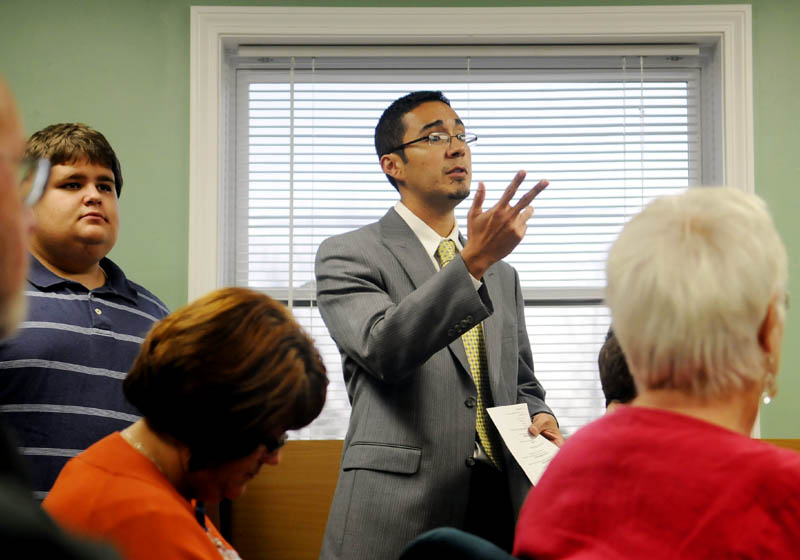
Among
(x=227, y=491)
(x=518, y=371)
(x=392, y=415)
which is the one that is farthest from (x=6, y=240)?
(x=518, y=371)

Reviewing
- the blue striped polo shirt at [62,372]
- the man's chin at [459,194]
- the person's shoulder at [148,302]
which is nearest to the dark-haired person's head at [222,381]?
the blue striped polo shirt at [62,372]

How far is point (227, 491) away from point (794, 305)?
2.57m

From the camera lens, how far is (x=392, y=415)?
202cm

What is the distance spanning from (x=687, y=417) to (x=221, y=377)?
0.59 m

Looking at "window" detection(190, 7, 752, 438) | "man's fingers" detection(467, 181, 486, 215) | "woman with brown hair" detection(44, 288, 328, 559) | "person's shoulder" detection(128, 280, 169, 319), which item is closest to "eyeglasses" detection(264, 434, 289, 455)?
"woman with brown hair" detection(44, 288, 328, 559)

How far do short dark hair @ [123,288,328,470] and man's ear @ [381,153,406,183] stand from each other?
1.20 m

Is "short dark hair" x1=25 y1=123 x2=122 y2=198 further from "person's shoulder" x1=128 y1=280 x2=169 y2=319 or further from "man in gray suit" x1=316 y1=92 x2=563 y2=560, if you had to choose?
"man in gray suit" x1=316 y1=92 x2=563 y2=560

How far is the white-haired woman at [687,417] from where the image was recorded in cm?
90

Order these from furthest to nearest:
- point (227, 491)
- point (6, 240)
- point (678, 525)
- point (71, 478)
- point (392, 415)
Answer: point (392, 415), point (227, 491), point (71, 478), point (678, 525), point (6, 240)

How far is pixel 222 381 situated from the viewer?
1.17 m

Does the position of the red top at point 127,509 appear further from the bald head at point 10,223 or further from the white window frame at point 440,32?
the white window frame at point 440,32

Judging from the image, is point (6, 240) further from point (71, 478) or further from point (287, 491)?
point (287, 491)

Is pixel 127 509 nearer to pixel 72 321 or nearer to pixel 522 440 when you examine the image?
pixel 72 321

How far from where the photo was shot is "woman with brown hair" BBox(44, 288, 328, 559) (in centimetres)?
111
